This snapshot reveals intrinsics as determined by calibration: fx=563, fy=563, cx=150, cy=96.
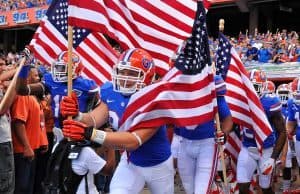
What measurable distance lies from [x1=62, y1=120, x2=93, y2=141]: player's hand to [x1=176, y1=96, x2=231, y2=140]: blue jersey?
2245mm

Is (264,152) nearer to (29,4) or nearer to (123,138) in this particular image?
(123,138)

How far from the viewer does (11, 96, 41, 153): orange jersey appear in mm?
6391

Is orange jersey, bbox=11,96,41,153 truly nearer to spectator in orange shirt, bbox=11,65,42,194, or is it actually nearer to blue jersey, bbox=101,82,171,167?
spectator in orange shirt, bbox=11,65,42,194

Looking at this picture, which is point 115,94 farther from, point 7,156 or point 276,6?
point 276,6

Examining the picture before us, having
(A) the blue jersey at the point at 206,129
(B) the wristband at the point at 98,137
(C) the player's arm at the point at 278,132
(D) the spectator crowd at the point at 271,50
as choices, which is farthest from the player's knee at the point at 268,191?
(D) the spectator crowd at the point at 271,50

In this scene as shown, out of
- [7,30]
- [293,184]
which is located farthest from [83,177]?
[7,30]

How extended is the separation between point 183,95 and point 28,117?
280 cm

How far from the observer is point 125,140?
3924 mm

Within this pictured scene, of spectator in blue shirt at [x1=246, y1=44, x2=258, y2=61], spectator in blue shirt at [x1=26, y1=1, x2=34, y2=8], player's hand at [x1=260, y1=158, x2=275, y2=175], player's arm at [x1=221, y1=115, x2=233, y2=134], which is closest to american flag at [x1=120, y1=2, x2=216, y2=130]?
player's arm at [x1=221, y1=115, x2=233, y2=134]

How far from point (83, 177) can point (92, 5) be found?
1.49m

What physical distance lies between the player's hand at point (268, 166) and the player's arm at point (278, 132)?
0.06 m

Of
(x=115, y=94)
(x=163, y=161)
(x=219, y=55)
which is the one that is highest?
(x=219, y=55)

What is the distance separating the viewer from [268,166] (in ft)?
22.9

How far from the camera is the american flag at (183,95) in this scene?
4219mm
